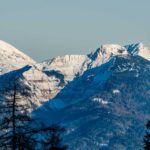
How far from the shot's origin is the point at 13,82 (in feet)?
165

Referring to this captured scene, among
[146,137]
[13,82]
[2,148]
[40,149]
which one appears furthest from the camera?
[146,137]

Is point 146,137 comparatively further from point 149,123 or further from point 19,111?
point 19,111

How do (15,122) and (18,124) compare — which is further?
(15,122)

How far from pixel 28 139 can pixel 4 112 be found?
1905mm

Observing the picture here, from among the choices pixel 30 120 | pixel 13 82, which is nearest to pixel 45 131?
pixel 30 120

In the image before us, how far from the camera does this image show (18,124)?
47.4 metres

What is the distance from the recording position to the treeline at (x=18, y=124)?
155 ft

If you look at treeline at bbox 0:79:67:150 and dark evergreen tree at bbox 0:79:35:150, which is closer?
treeline at bbox 0:79:67:150

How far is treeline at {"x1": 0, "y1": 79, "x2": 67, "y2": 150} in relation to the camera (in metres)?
47.1

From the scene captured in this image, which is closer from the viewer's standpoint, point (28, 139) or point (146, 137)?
point (28, 139)

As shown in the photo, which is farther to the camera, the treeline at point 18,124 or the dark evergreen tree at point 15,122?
the dark evergreen tree at point 15,122

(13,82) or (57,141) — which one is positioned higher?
(13,82)

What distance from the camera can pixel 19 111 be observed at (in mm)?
47469

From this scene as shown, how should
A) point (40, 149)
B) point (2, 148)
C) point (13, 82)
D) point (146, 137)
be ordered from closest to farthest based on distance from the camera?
point (2, 148)
point (13, 82)
point (40, 149)
point (146, 137)
